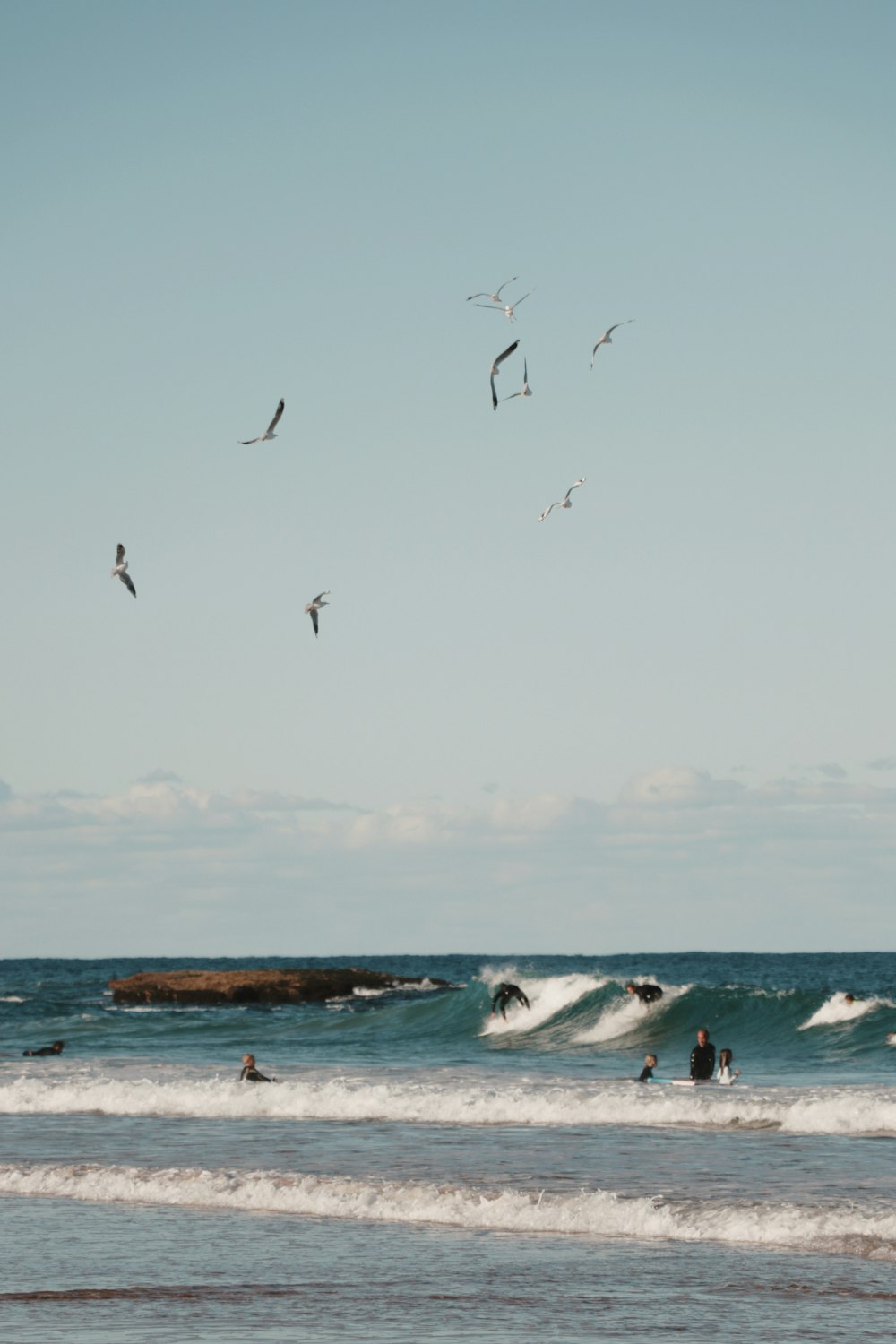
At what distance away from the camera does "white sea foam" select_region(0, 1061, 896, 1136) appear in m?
23.6

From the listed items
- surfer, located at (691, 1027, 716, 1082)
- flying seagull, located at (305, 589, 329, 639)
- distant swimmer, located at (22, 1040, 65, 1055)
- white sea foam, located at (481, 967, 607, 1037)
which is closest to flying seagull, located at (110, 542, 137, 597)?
flying seagull, located at (305, 589, 329, 639)

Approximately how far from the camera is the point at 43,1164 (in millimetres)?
19391

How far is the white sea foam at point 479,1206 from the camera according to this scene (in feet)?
48.6

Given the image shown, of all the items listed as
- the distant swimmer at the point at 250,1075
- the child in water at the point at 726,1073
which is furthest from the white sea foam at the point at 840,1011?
the distant swimmer at the point at 250,1075

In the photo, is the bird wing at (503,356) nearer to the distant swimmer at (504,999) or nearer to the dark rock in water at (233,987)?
the distant swimmer at (504,999)

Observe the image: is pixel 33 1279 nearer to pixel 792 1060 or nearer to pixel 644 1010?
pixel 792 1060

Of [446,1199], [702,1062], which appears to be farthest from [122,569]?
[702,1062]

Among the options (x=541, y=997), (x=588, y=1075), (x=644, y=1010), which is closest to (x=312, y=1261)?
(x=588, y=1075)

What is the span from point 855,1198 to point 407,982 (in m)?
56.6

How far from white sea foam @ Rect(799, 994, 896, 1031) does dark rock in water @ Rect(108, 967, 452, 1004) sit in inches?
1019

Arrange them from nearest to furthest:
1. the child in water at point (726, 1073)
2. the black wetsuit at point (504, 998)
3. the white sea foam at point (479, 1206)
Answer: the white sea foam at point (479, 1206) → the child in water at point (726, 1073) → the black wetsuit at point (504, 998)

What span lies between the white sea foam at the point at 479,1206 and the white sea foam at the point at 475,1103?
268 inches

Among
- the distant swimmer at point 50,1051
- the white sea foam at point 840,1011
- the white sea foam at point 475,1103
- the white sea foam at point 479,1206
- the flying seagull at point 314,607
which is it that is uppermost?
the flying seagull at point 314,607

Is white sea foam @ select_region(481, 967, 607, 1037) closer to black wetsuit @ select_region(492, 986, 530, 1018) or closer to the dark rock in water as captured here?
black wetsuit @ select_region(492, 986, 530, 1018)
